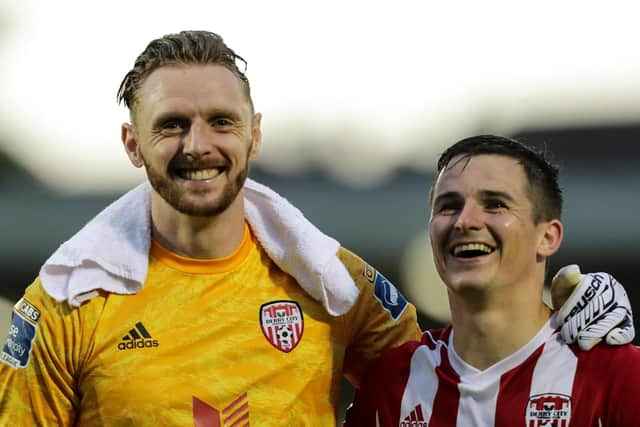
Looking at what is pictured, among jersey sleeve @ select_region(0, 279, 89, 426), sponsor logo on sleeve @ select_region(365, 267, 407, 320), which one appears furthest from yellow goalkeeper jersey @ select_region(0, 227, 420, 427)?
sponsor logo on sleeve @ select_region(365, 267, 407, 320)

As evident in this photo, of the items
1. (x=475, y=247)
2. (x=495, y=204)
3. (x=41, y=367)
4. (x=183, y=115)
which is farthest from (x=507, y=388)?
(x=41, y=367)

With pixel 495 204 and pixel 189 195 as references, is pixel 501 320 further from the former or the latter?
pixel 189 195

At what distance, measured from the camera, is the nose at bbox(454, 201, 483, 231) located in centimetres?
369

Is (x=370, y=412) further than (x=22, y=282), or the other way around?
(x=22, y=282)

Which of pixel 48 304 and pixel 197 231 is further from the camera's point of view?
pixel 197 231

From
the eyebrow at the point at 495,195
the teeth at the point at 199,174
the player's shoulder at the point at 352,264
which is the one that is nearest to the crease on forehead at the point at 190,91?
the teeth at the point at 199,174

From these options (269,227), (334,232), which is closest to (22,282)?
(334,232)

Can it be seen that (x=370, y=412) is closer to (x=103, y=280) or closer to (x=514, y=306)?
(x=514, y=306)

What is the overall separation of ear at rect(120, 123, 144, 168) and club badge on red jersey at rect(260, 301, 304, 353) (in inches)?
26.0

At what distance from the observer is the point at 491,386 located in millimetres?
3711

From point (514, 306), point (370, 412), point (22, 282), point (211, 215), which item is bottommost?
point (370, 412)

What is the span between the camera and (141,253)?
3.94 m

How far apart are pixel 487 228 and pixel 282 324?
0.78 metres

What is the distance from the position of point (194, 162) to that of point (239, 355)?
2.13 ft
